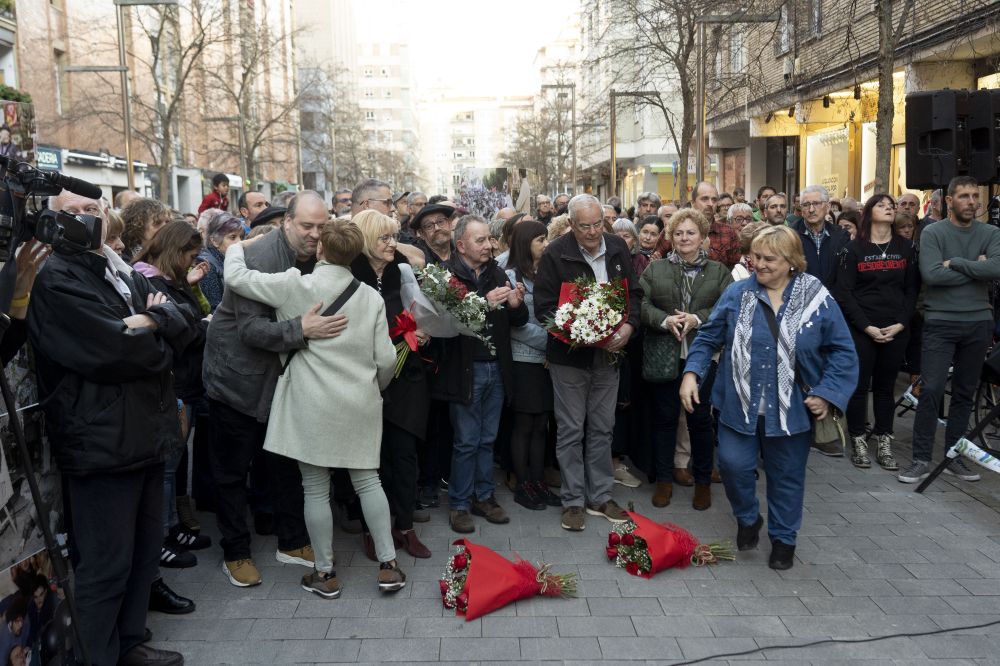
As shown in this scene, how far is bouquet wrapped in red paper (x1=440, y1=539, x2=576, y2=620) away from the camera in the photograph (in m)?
4.62

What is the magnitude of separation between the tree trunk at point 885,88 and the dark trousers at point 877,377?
12.1 feet

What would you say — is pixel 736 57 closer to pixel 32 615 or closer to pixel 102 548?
pixel 102 548

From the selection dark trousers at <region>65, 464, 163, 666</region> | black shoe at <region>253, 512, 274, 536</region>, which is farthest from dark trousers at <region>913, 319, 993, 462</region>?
dark trousers at <region>65, 464, 163, 666</region>

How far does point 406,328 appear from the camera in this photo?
5434mm

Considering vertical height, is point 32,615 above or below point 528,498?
above

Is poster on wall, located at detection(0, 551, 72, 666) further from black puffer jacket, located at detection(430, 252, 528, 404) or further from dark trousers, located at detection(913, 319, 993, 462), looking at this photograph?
dark trousers, located at detection(913, 319, 993, 462)

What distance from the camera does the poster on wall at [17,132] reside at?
3.72 m

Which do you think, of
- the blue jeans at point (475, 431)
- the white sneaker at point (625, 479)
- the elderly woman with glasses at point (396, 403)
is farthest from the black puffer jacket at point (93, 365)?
the white sneaker at point (625, 479)

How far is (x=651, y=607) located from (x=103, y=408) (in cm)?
287

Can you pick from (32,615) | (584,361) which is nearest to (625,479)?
(584,361)

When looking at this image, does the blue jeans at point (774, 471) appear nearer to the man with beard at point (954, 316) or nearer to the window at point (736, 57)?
the man with beard at point (954, 316)

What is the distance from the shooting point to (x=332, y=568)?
4.99 m

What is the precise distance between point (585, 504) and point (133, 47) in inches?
1313

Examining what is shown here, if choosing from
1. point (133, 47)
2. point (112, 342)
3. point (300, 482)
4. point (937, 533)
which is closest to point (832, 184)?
point (937, 533)
